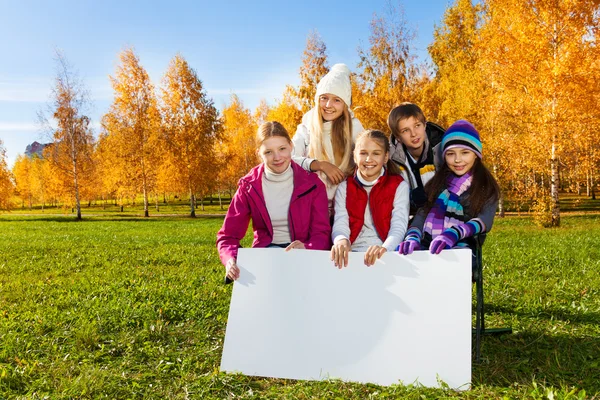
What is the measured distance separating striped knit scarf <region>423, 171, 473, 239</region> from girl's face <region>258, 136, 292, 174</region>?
1.19m

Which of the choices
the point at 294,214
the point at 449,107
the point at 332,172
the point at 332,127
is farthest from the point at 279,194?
the point at 449,107

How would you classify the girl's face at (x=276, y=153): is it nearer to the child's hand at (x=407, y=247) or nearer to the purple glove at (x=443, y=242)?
the child's hand at (x=407, y=247)

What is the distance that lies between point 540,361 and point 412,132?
2030 mm

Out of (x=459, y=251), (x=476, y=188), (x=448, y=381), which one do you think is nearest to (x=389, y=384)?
(x=448, y=381)

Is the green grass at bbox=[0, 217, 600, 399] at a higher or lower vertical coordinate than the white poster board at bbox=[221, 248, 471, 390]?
lower

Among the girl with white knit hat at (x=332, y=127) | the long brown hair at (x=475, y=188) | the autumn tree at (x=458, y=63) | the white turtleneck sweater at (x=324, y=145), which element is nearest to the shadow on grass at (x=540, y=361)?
the long brown hair at (x=475, y=188)

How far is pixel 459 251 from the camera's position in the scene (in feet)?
10.3

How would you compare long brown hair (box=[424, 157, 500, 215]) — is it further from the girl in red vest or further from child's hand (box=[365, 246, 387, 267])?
child's hand (box=[365, 246, 387, 267])

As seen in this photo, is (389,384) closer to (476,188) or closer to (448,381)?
(448,381)

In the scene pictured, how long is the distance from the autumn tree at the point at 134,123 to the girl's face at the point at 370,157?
25905 millimetres

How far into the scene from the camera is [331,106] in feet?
13.9

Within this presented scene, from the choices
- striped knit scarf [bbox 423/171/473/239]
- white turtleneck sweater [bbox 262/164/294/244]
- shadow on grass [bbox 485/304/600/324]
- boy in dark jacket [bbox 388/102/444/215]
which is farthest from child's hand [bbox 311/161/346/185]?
shadow on grass [bbox 485/304/600/324]

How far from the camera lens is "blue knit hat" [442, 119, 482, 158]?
365cm

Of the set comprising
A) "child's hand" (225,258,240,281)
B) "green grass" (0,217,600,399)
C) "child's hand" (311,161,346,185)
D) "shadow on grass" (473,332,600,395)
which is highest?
"child's hand" (311,161,346,185)
